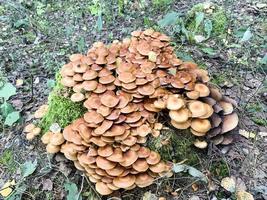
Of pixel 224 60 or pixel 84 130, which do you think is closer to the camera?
pixel 84 130

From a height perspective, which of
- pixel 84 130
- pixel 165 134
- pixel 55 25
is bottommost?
pixel 55 25

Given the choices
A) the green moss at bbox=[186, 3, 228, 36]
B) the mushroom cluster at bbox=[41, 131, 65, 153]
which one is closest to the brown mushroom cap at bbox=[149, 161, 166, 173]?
the mushroom cluster at bbox=[41, 131, 65, 153]

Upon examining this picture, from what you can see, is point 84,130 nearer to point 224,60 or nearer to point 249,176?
point 249,176

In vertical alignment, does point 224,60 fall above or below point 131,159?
below

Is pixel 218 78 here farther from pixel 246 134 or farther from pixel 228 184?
pixel 228 184

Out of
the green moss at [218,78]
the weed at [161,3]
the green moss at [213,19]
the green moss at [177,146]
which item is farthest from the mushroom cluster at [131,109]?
the weed at [161,3]

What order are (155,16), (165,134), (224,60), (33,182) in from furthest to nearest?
(155,16)
(224,60)
(33,182)
(165,134)

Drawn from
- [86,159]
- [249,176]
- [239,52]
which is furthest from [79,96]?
[239,52]

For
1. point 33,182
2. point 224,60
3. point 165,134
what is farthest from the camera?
point 224,60
